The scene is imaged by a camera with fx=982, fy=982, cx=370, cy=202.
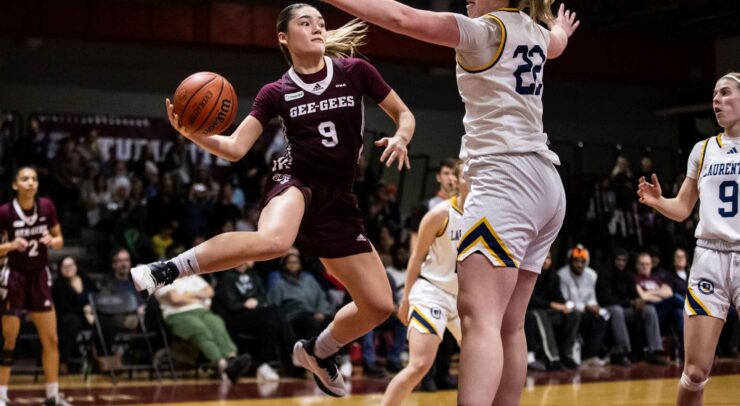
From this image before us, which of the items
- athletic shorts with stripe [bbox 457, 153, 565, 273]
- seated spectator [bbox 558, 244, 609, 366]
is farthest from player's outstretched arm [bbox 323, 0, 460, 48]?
seated spectator [bbox 558, 244, 609, 366]

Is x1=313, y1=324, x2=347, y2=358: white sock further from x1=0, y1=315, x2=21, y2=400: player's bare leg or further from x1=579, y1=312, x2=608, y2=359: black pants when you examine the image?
x1=579, y1=312, x2=608, y2=359: black pants

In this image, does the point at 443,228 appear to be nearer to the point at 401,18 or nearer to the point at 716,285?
the point at 716,285

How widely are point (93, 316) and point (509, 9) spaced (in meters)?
7.75

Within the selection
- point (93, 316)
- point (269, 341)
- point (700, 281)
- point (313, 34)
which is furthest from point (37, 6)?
point (700, 281)

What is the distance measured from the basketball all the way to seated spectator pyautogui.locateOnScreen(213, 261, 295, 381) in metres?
6.15

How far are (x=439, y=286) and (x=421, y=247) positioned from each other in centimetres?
39

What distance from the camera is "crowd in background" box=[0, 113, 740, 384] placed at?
1083 centimetres

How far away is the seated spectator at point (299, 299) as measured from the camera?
11062 mm

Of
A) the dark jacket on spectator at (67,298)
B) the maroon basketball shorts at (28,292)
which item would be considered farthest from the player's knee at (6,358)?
the dark jacket on spectator at (67,298)

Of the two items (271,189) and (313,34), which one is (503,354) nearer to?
(271,189)

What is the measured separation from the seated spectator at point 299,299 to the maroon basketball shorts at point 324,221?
234 inches

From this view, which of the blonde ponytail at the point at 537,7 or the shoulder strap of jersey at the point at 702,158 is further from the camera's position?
the shoulder strap of jersey at the point at 702,158

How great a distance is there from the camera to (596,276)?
13195 millimetres

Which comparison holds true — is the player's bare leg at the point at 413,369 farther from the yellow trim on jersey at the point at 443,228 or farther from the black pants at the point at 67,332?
the black pants at the point at 67,332
